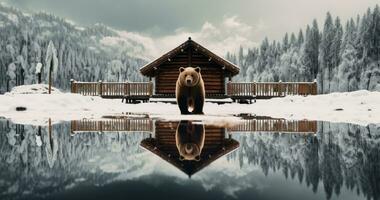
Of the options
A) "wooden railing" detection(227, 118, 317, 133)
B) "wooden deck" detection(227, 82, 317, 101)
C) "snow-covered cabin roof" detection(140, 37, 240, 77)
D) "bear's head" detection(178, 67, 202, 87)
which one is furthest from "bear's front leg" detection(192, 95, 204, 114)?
"wooden deck" detection(227, 82, 317, 101)

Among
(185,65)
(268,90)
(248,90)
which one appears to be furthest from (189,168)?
(268,90)

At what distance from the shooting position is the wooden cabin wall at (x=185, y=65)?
27438mm

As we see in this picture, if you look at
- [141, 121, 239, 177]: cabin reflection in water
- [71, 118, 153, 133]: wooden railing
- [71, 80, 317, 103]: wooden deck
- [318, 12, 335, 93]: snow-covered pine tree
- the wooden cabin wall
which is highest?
[318, 12, 335, 93]: snow-covered pine tree

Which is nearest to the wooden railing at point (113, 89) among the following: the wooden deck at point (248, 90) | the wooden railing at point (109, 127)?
the wooden deck at point (248, 90)

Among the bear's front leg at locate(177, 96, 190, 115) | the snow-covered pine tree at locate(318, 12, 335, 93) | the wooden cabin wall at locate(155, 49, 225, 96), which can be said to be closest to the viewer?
the bear's front leg at locate(177, 96, 190, 115)

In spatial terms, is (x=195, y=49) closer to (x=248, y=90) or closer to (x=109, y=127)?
(x=248, y=90)

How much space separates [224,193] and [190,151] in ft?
7.17

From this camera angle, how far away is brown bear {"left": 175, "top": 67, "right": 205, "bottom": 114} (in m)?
13.7

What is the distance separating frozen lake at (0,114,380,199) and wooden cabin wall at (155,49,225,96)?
2061 cm

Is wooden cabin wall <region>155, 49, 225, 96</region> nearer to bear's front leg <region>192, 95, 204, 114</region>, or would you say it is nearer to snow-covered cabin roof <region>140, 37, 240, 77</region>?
snow-covered cabin roof <region>140, 37, 240, 77</region>

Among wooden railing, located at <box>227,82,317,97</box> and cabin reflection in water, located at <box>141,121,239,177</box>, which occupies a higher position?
wooden railing, located at <box>227,82,317,97</box>

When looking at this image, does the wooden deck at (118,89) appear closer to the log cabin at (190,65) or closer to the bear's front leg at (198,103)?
the log cabin at (190,65)

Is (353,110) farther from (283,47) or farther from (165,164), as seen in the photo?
(283,47)

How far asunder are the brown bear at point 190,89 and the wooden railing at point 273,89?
1347 cm
